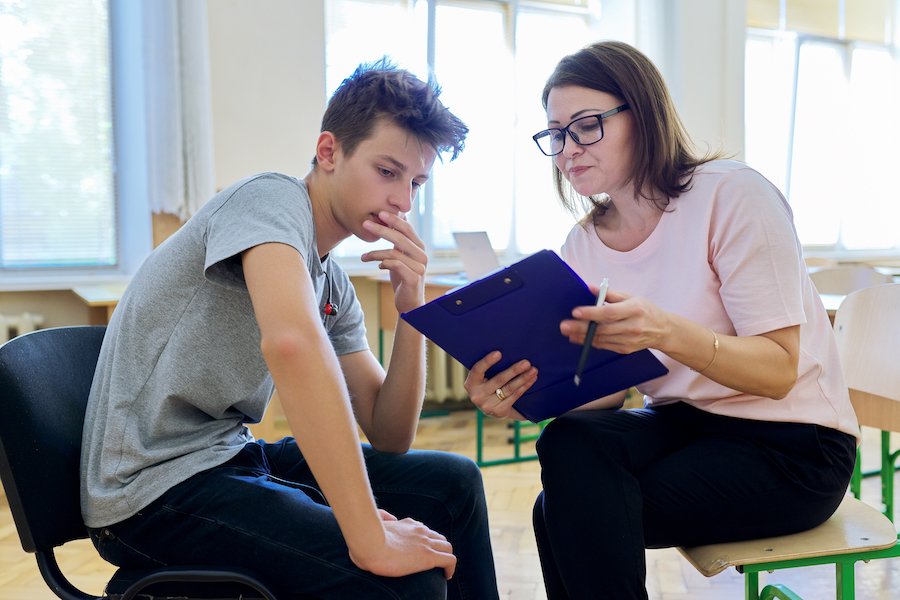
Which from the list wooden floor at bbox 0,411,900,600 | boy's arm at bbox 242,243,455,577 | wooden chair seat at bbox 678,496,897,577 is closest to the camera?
boy's arm at bbox 242,243,455,577

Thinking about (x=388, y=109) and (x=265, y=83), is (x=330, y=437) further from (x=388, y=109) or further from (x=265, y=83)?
(x=265, y=83)

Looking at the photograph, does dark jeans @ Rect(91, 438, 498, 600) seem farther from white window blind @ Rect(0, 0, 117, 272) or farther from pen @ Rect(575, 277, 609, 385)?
Result: white window blind @ Rect(0, 0, 117, 272)

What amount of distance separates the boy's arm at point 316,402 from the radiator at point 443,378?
350cm

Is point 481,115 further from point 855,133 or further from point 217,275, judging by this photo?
point 217,275

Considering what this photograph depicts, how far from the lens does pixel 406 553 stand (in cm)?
93

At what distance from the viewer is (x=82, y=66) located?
12.6 ft

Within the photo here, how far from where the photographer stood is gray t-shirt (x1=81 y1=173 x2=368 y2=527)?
39.2 inches

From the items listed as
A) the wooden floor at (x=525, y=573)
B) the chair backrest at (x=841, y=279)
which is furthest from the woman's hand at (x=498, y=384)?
the chair backrest at (x=841, y=279)

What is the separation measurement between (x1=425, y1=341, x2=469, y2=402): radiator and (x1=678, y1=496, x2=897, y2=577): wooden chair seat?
10.8ft

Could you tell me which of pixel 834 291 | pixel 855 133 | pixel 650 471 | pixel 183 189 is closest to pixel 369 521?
pixel 650 471

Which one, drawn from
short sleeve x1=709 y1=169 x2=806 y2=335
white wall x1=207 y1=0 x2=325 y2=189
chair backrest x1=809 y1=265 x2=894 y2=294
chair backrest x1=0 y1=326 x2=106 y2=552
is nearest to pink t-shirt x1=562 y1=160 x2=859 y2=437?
short sleeve x1=709 y1=169 x2=806 y2=335

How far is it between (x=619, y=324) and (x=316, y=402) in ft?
1.35

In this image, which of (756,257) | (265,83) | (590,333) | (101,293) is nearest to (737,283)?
(756,257)

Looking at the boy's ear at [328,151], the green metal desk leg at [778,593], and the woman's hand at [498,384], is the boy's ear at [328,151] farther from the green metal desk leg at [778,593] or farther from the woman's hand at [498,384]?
the green metal desk leg at [778,593]
